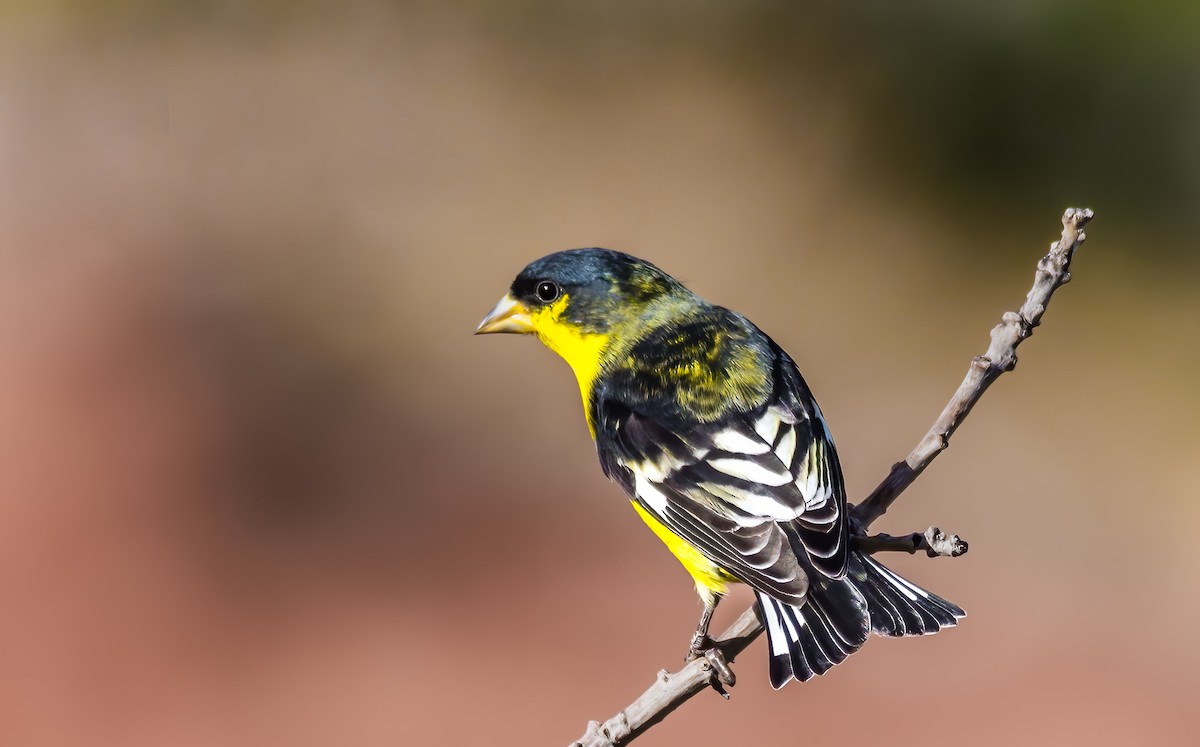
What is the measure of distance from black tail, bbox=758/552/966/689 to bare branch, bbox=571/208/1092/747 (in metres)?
0.13

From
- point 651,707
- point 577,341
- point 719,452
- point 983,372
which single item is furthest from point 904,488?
point 577,341

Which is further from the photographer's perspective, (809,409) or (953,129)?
(953,129)

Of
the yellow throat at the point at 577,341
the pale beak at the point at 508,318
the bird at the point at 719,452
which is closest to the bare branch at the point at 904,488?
the bird at the point at 719,452

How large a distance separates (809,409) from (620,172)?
24.5ft

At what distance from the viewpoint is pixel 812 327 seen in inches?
401

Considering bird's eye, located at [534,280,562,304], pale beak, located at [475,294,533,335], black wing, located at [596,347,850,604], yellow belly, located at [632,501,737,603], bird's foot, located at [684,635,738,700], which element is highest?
bird's eye, located at [534,280,562,304]

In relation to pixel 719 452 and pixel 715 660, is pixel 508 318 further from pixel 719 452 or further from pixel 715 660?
pixel 715 660

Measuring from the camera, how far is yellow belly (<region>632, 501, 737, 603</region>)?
138 inches

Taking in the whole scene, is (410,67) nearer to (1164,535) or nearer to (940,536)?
(1164,535)

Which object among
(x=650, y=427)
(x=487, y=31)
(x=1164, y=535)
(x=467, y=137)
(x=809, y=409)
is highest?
(x=487, y=31)

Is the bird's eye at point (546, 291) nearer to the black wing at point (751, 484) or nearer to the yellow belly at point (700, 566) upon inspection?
the black wing at point (751, 484)

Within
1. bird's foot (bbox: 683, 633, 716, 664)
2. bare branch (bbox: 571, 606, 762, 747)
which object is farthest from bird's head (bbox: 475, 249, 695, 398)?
A: bare branch (bbox: 571, 606, 762, 747)

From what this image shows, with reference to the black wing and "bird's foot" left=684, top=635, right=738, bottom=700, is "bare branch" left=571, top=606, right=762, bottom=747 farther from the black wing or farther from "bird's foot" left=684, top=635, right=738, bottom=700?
the black wing

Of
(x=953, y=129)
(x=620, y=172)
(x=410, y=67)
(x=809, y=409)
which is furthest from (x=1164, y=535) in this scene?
(x=410, y=67)
